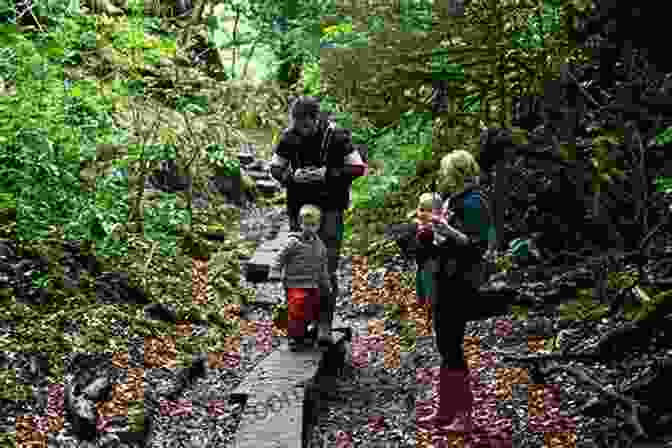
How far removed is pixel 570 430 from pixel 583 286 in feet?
8.42

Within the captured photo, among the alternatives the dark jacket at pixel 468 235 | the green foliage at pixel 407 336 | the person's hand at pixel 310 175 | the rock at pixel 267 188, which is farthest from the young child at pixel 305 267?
the rock at pixel 267 188

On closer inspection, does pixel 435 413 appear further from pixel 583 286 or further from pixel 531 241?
pixel 531 241

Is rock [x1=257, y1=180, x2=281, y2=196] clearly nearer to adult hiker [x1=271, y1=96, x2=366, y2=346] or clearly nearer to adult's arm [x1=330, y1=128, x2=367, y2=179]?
adult hiker [x1=271, y1=96, x2=366, y2=346]

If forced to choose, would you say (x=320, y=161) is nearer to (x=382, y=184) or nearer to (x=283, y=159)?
(x=283, y=159)

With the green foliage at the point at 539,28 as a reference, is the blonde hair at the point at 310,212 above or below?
below

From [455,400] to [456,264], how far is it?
3.32 ft

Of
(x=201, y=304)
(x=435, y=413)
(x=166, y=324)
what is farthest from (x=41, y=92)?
(x=435, y=413)

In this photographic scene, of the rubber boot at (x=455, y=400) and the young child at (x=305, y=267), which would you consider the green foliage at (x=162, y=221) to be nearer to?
the young child at (x=305, y=267)

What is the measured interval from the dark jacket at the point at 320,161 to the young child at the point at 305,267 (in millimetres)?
264

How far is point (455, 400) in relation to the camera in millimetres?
5648

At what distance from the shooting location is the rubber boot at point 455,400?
5605mm

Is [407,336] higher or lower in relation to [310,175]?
lower

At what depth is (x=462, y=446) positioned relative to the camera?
549cm

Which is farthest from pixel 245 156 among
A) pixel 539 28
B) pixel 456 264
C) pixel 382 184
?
pixel 456 264
